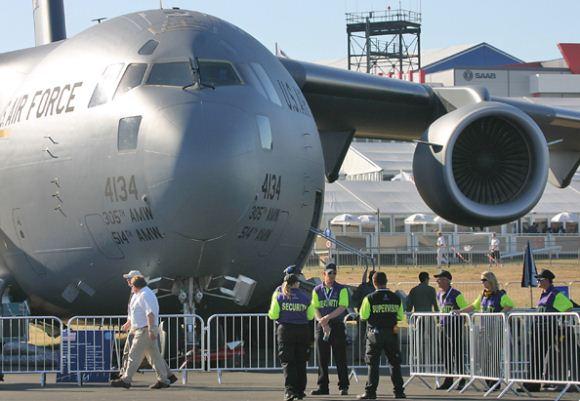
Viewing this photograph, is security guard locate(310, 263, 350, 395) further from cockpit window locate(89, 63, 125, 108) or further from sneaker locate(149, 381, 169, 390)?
cockpit window locate(89, 63, 125, 108)

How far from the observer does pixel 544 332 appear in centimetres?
1536

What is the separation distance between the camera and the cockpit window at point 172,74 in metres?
16.7

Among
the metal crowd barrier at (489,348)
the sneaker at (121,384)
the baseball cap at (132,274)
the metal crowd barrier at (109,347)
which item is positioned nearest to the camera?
the metal crowd barrier at (489,348)

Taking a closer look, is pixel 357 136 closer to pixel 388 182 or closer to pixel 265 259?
pixel 265 259

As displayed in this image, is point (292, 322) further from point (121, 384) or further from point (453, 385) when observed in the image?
point (453, 385)

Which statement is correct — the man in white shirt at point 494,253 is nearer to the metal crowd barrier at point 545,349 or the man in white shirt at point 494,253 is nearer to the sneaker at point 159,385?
the metal crowd barrier at point 545,349

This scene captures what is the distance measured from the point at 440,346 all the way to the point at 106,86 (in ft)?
16.8

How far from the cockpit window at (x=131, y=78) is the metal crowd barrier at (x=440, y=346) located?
4381 mm

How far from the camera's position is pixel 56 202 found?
17516 mm

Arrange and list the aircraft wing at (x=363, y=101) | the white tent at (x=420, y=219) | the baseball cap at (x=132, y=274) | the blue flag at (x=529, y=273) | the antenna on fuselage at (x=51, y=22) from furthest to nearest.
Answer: the white tent at (x=420, y=219), the blue flag at (x=529, y=273), the antenna on fuselage at (x=51, y=22), the aircraft wing at (x=363, y=101), the baseball cap at (x=132, y=274)

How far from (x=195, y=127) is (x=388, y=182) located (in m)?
50.1

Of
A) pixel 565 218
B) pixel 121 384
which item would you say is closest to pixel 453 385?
pixel 121 384

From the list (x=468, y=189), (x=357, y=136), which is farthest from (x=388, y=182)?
(x=468, y=189)

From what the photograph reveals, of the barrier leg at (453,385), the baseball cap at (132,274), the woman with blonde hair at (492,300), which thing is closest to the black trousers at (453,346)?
the barrier leg at (453,385)
